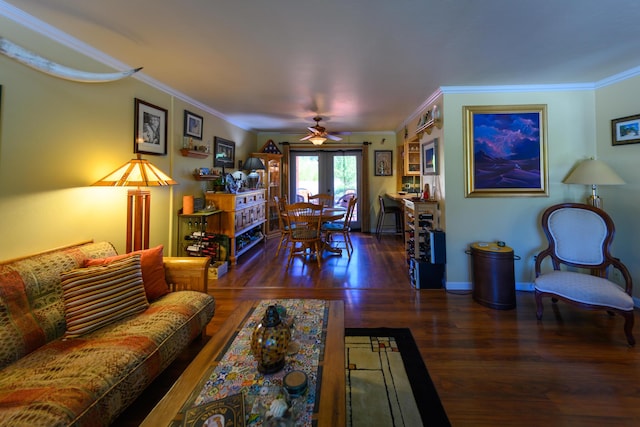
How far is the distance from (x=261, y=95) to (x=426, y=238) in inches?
108

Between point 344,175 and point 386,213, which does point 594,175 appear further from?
point 344,175

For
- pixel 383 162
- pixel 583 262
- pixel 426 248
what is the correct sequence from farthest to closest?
pixel 383 162 → pixel 426 248 → pixel 583 262

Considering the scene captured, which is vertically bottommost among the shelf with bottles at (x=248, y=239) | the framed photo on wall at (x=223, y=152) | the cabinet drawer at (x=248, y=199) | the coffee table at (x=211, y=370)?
the coffee table at (x=211, y=370)

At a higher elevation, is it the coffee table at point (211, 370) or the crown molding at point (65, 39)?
the crown molding at point (65, 39)

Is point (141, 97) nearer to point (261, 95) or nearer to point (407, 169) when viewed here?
point (261, 95)

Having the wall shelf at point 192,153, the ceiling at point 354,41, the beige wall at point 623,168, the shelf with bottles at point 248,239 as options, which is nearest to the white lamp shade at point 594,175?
the beige wall at point 623,168

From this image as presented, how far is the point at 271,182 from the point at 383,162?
2.63 metres

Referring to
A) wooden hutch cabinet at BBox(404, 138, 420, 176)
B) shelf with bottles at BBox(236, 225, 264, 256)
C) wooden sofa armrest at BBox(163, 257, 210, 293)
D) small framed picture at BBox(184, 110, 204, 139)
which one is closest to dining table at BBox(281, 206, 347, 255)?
shelf with bottles at BBox(236, 225, 264, 256)

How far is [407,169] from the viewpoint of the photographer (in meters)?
5.21

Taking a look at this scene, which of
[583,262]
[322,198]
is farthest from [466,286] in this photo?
[322,198]

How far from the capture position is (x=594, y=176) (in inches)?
103

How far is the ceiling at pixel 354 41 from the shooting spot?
1.73m

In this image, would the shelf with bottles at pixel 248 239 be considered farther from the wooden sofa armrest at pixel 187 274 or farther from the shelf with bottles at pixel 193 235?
the wooden sofa armrest at pixel 187 274

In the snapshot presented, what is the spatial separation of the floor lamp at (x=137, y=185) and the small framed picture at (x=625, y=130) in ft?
14.5
